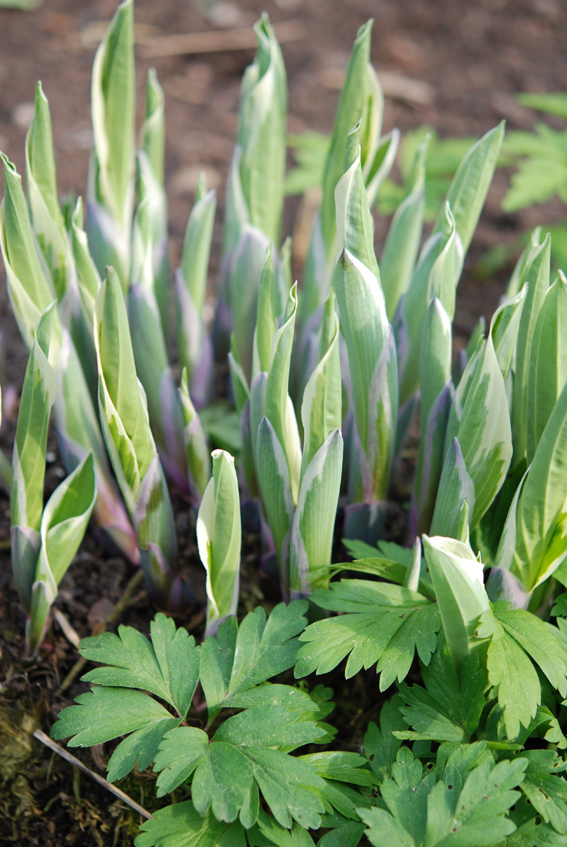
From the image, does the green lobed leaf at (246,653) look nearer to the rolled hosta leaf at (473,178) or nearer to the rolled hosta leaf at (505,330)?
the rolled hosta leaf at (505,330)

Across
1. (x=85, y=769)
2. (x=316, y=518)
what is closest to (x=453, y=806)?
(x=316, y=518)

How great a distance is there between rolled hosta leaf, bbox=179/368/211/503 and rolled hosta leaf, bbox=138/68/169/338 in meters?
0.19

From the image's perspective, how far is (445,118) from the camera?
2080 mm

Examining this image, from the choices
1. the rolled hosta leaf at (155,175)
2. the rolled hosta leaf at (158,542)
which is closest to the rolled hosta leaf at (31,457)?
the rolled hosta leaf at (158,542)

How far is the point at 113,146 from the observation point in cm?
99

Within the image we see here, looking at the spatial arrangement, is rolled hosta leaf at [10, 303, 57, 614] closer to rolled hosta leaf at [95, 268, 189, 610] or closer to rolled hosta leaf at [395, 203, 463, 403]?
rolled hosta leaf at [95, 268, 189, 610]

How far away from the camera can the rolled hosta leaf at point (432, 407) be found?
31.4 inches

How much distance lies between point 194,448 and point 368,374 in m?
0.28

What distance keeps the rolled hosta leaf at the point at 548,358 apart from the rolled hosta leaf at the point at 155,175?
59 centimetres

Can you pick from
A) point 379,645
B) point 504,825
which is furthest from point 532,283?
point 504,825

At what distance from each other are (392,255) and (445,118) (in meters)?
1.37

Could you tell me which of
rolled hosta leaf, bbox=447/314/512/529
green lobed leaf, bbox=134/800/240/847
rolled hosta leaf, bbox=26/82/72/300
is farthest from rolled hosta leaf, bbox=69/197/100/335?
green lobed leaf, bbox=134/800/240/847

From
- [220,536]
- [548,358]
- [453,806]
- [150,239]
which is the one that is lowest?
[453,806]

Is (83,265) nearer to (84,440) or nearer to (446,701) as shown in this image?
(84,440)
